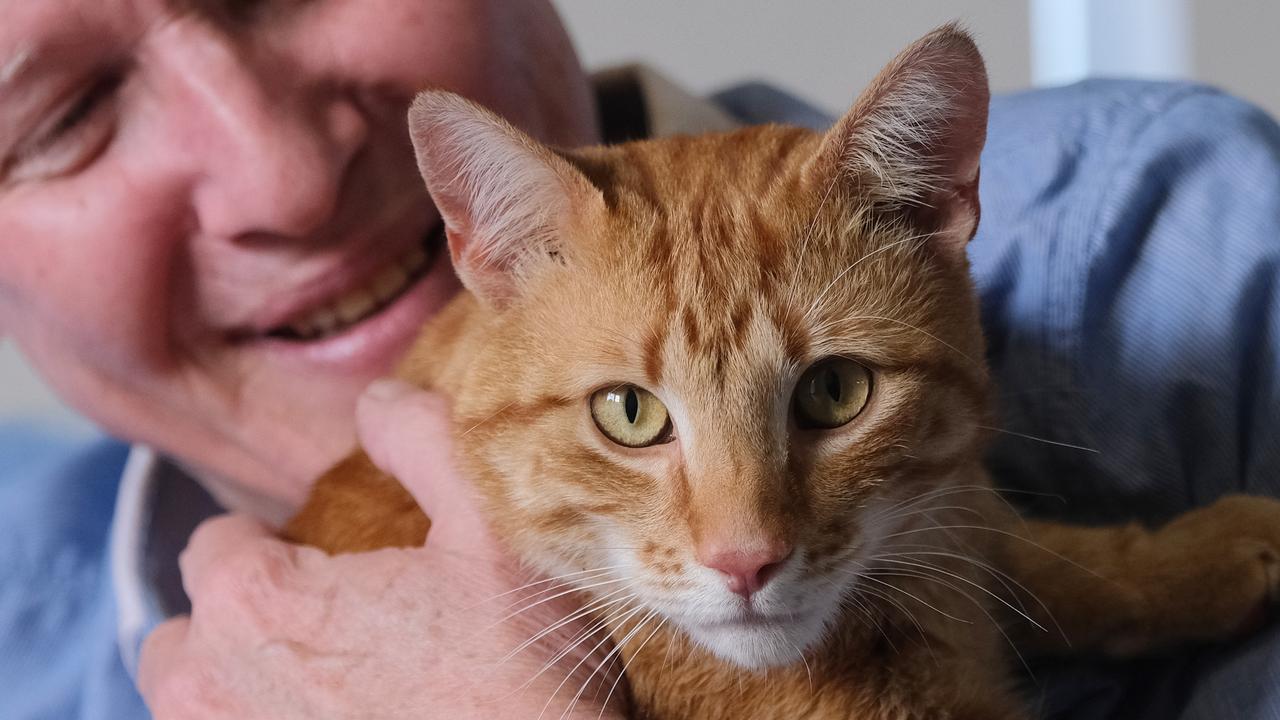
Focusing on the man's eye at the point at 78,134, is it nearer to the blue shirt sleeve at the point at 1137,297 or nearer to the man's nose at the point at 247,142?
the man's nose at the point at 247,142

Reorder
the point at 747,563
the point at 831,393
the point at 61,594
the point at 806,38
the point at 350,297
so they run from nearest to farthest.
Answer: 1. the point at 747,563
2. the point at 831,393
3. the point at 350,297
4. the point at 61,594
5. the point at 806,38

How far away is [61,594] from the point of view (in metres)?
2.18

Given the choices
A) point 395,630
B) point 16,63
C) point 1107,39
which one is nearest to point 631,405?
point 395,630

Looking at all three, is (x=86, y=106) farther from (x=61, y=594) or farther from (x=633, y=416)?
(x=61, y=594)

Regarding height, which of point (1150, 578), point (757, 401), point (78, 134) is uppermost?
point (78, 134)

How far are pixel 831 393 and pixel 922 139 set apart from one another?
0.29m

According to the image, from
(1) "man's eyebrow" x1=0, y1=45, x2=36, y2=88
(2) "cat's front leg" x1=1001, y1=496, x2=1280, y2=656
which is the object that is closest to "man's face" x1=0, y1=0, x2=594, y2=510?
(1) "man's eyebrow" x1=0, y1=45, x2=36, y2=88

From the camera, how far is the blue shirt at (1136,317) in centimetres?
134

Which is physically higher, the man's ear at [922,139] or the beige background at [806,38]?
the man's ear at [922,139]

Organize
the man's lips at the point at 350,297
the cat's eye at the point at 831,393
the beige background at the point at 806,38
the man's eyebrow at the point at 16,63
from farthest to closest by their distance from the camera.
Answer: the beige background at the point at 806,38 → the man's lips at the point at 350,297 → the man's eyebrow at the point at 16,63 → the cat's eye at the point at 831,393

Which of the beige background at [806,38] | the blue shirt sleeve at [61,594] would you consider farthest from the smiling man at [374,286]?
the beige background at [806,38]

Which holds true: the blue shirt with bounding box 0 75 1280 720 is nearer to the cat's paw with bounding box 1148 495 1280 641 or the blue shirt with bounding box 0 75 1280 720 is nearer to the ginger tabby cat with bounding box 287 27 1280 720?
the cat's paw with bounding box 1148 495 1280 641

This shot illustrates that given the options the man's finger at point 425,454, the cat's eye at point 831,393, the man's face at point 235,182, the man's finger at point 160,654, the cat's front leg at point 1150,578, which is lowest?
the cat's front leg at point 1150,578

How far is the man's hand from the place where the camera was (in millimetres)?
1109
